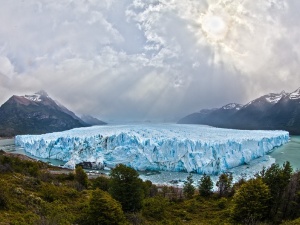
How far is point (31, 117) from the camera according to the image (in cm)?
16675

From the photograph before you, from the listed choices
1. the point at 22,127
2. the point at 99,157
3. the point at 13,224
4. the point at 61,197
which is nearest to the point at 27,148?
the point at 99,157

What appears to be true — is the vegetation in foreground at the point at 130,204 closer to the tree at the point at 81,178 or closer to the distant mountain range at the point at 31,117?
the tree at the point at 81,178

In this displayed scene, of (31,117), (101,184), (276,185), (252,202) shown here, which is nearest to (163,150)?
(101,184)

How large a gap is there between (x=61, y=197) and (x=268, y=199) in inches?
494

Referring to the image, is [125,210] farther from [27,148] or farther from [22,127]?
[22,127]

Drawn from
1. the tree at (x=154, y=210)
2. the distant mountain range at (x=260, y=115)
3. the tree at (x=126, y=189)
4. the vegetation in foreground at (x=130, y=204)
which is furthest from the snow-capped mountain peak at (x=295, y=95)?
the tree at (x=126, y=189)

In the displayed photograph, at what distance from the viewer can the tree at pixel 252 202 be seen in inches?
708

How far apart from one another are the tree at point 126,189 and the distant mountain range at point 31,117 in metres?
138

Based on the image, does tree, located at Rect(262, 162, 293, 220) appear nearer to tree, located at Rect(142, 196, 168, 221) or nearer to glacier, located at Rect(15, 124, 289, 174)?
tree, located at Rect(142, 196, 168, 221)

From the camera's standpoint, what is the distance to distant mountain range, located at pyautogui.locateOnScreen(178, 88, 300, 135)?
466 ft

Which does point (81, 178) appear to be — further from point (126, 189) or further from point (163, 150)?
point (163, 150)

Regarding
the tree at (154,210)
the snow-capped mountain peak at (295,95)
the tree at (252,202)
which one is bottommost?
the tree at (154,210)

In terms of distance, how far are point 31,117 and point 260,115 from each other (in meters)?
120

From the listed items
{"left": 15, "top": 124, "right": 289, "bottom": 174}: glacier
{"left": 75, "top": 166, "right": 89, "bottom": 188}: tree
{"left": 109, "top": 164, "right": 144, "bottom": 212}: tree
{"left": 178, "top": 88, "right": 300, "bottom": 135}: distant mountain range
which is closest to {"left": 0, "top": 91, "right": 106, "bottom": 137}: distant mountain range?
{"left": 178, "top": 88, "right": 300, "bottom": 135}: distant mountain range
